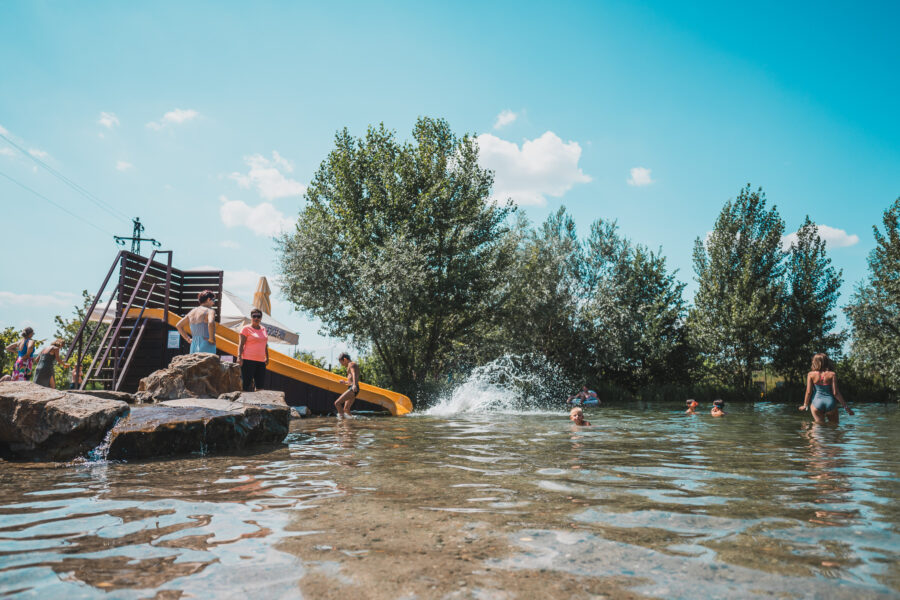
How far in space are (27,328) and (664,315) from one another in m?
34.0

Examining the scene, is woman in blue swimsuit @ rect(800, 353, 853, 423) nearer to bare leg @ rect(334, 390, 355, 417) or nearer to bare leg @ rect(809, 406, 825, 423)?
bare leg @ rect(809, 406, 825, 423)

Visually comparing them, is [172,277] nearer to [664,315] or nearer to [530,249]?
[530,249]

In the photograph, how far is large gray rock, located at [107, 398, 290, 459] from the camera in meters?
6.63

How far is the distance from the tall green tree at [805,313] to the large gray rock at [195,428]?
115ft

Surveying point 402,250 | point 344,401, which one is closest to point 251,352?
point 344,401

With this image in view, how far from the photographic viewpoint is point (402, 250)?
71.6 ft

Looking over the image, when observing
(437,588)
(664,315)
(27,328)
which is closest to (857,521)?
(437,588)

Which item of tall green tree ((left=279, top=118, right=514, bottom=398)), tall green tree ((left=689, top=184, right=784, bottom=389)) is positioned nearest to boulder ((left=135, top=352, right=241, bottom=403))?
tall green tree ((left=279, top=118, right=514, bottom=398))

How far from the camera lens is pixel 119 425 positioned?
677 centimetres

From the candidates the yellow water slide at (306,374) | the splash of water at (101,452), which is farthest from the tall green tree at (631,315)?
the splash of water at (101,452)

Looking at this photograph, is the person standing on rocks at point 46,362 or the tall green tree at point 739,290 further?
the tall green tree at point 739,290

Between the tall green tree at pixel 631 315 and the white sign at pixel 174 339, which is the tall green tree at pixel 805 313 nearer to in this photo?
the tall green tree at pixel 631 315

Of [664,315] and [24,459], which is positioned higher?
[664,315]

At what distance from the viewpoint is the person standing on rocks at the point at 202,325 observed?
37.0 ft
